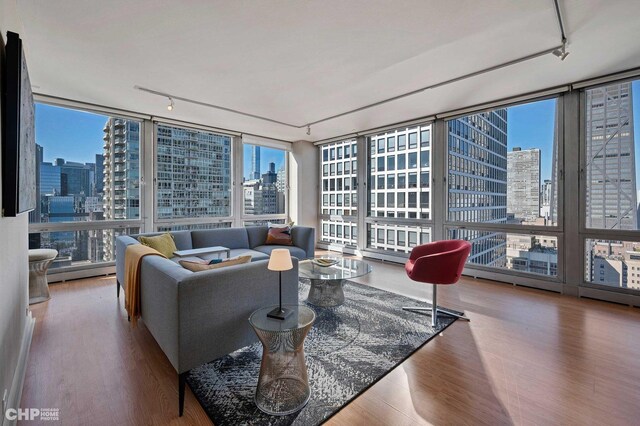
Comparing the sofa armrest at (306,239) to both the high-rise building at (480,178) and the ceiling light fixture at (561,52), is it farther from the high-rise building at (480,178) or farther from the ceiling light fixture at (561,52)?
the ceiling light fixture at (561,52)

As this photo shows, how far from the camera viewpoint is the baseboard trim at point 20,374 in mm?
1511

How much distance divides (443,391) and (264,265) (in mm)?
1472

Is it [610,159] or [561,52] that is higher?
[561,52]

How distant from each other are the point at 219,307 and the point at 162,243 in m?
2.33

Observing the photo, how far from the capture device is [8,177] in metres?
1.48

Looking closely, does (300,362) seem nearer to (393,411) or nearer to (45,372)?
(393,411)

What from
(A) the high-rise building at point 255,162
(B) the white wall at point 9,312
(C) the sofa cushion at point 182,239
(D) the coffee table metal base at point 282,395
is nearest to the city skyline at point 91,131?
(C) the sofa cushion at point 182,239

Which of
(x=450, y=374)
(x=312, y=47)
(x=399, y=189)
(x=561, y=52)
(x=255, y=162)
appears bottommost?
(x=450, y=374)

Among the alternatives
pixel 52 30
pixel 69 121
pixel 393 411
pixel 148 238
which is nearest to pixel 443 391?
pixel 393 411

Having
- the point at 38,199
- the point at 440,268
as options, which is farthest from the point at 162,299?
the point at 38,199

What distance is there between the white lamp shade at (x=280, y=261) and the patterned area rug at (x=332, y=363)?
748 millimetres

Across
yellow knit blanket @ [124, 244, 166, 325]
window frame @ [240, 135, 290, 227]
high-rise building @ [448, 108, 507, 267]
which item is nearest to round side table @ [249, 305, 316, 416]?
yellow knit blanket @ [124, 244, 166, 325]

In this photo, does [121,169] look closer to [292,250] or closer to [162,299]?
[292,250]

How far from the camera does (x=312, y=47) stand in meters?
2.74
